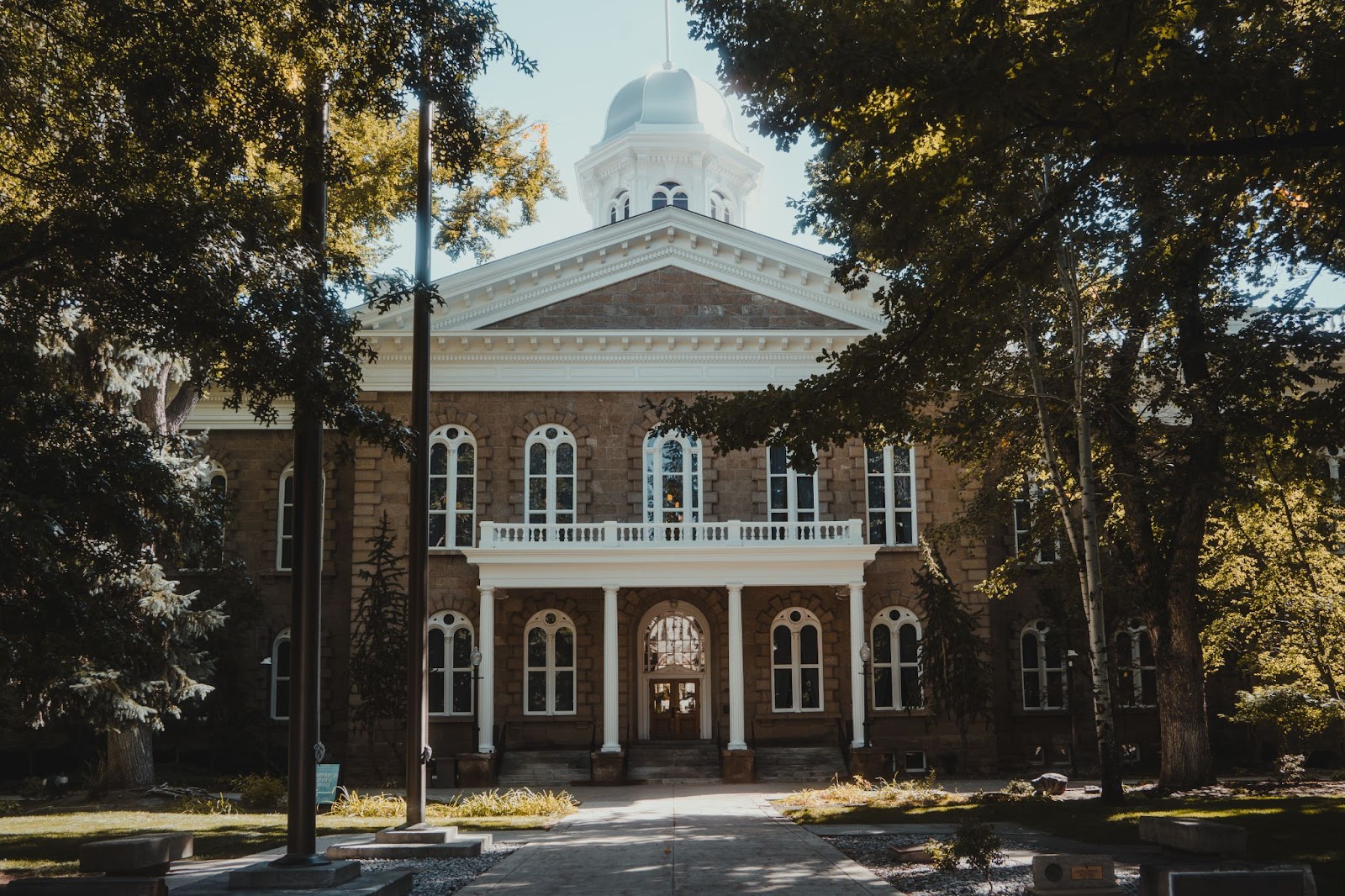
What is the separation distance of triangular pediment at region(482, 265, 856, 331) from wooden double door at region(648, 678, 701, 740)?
885cm

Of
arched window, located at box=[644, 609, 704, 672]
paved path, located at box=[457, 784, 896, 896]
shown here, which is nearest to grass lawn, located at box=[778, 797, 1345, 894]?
paved path, located at box=[457, 784, 896, 896]

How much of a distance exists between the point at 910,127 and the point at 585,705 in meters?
21.9

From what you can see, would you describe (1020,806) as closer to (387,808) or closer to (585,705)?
(387,808)

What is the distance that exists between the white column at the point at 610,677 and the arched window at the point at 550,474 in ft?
10.1

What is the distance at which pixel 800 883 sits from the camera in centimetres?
1176

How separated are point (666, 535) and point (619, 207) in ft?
55.2

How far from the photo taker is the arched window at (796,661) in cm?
3070

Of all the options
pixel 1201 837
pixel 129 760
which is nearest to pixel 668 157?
pixel 129 760

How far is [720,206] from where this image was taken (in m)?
44.0

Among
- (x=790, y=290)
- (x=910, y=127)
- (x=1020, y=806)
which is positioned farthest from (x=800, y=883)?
(x=790, y=290)

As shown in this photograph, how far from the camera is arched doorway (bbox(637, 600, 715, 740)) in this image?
1235 inches

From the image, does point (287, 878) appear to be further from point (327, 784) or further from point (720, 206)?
point (720, 206)

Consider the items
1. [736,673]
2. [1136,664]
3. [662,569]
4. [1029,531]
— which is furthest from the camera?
[1136,664]

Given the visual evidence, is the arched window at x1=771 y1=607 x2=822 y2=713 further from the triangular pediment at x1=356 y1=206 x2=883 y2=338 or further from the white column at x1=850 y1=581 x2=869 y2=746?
the triangular pediment at x1=356 y1=206 x2=883 y2=338
